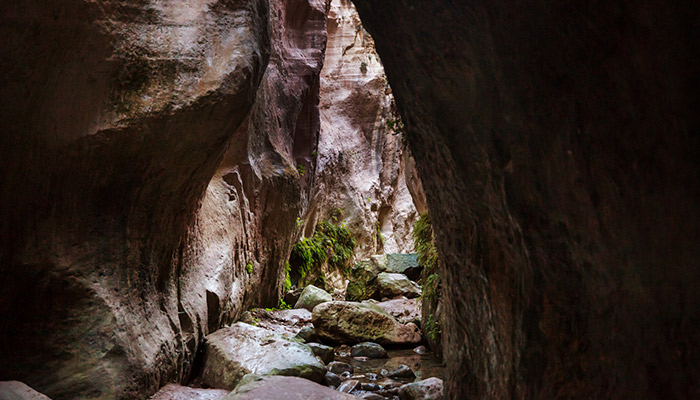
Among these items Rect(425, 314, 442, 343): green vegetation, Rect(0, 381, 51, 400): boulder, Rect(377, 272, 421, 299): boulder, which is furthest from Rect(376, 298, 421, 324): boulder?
Rect(0, 381, 51, 400): boulder

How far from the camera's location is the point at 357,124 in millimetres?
17594

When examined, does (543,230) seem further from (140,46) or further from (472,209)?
(140,46)

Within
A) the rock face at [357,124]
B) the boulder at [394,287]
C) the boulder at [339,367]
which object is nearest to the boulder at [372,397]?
the boulder at [339,367]

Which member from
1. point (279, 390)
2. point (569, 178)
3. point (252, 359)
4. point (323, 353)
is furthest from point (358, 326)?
point (569, 178)

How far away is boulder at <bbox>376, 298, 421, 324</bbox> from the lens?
27.6 feet

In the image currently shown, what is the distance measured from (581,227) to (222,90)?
3.48 m

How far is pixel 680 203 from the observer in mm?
1236

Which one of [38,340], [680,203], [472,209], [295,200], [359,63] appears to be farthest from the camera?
[359,63]

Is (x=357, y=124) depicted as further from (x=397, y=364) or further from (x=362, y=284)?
(x=397, y=364)

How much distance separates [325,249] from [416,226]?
6001 millimetres

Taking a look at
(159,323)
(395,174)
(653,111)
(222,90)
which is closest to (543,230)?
(653,111)

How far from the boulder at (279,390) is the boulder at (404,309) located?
4.44 metres

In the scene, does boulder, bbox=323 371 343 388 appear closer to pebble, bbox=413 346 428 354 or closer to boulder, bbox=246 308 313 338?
boulder, bbox=246 308 313 338

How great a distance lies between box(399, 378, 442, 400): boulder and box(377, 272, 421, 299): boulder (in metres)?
6.67
